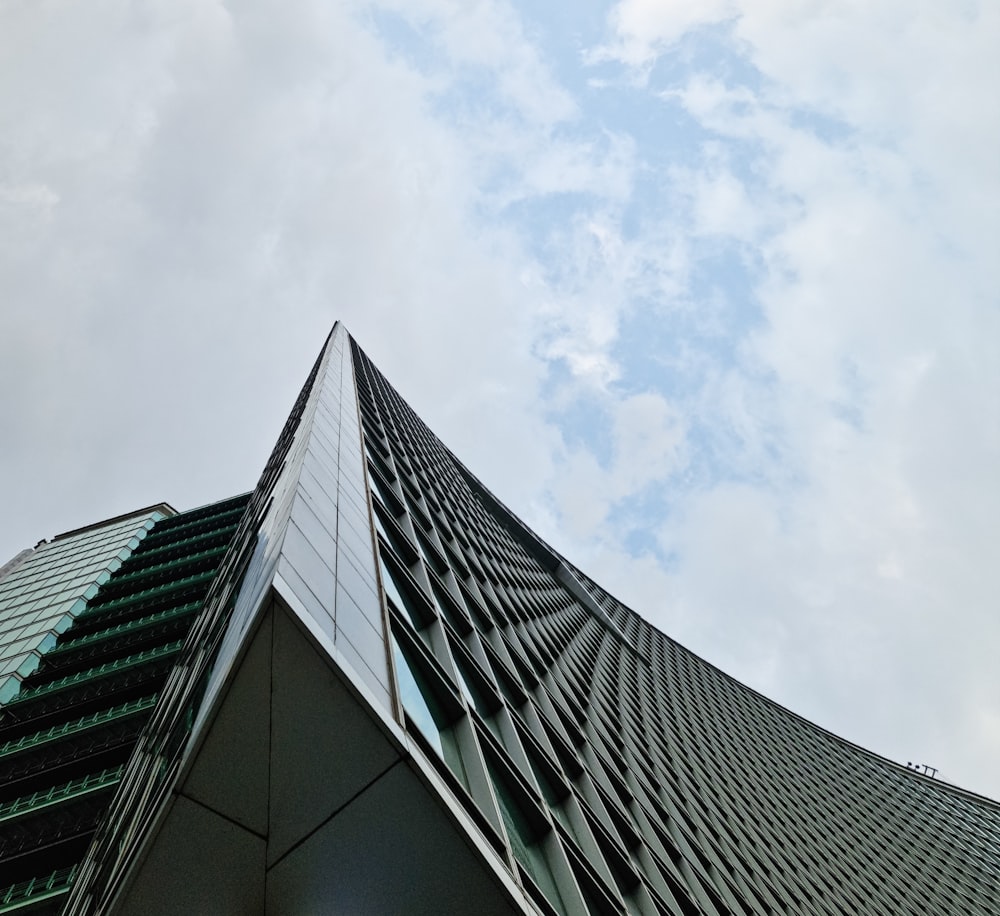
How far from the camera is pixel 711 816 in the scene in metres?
28.0

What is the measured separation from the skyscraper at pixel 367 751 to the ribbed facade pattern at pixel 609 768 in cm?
10

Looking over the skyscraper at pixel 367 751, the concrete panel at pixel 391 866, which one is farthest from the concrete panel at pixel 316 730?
the concrete panel at pixel 391 866

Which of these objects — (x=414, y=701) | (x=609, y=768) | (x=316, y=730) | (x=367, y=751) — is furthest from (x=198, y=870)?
(x=609, y=768)

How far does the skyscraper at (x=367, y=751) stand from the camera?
21.0 feet

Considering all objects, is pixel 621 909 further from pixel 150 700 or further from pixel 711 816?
pixel 150 700

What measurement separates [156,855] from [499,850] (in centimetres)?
339

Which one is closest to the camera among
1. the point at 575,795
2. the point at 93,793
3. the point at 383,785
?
the point at 383,785

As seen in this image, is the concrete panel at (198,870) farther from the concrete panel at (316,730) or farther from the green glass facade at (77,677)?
the green glass facade at (77,677)

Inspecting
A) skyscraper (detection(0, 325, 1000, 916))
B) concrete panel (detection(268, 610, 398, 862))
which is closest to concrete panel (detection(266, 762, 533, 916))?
skyscraper (detection(0, 325, 1000, 916))

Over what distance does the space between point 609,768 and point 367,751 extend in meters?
15.0

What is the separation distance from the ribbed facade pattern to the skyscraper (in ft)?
0.34

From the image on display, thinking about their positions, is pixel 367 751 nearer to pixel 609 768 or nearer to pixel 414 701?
pixel 414 701

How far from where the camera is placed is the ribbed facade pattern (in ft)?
32.7

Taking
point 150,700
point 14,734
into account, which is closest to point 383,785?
point 150,700
